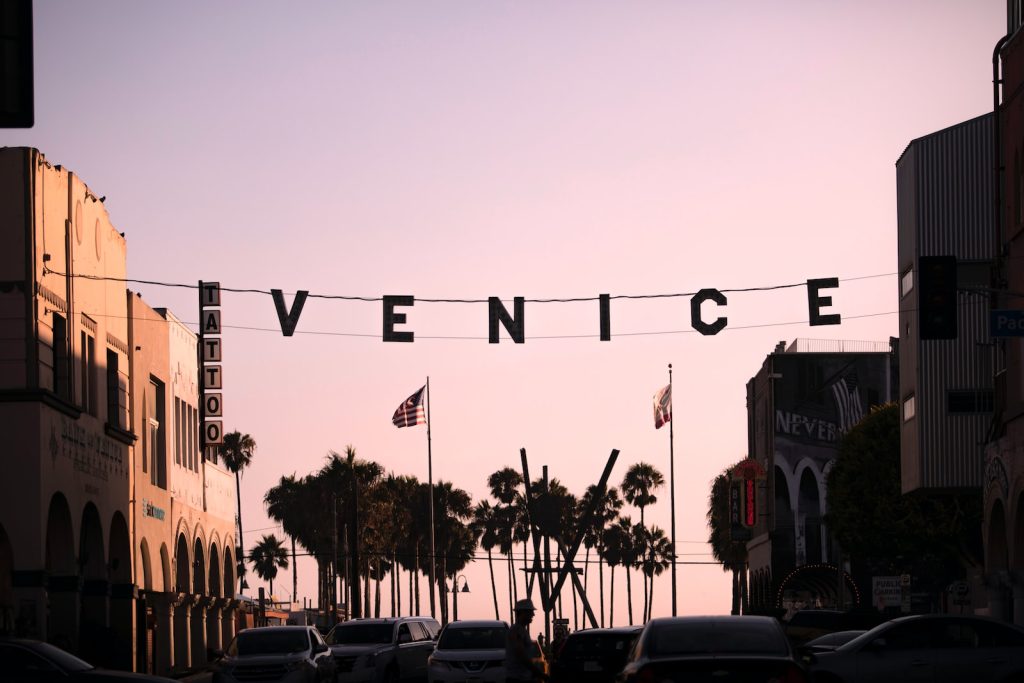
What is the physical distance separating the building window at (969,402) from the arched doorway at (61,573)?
24.4 metres

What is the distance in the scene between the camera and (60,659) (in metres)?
20.7

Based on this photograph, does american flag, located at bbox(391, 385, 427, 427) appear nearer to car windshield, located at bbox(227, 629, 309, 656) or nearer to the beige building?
the beige building

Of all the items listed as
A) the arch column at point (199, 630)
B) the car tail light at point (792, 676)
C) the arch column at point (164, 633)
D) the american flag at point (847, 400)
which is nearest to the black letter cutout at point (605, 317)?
the car tail light at point (792, 676)

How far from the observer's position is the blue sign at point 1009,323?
29328 mm

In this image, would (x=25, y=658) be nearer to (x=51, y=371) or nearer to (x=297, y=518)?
(x=51, y=371)

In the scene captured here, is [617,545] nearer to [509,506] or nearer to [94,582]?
[509,506]

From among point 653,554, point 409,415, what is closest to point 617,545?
point 653,554

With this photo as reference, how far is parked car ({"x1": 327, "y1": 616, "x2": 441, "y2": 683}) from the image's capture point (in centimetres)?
3281

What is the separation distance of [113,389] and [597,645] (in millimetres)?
22435

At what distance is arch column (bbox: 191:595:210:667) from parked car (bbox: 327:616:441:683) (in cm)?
2222

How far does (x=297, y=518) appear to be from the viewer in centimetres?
12838

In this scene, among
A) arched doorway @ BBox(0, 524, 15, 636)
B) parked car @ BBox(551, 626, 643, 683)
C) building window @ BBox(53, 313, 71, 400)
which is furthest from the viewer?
building window @ BBox(53, 313, 71, 400)

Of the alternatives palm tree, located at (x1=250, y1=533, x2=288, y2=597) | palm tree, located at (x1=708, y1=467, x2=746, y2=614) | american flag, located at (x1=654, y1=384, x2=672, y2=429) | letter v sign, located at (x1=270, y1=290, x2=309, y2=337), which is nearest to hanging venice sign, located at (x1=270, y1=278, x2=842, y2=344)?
letter v sign, located at (x1=270, y1=290, x2=309, y2=337)

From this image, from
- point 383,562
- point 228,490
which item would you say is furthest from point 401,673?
point 383,562
